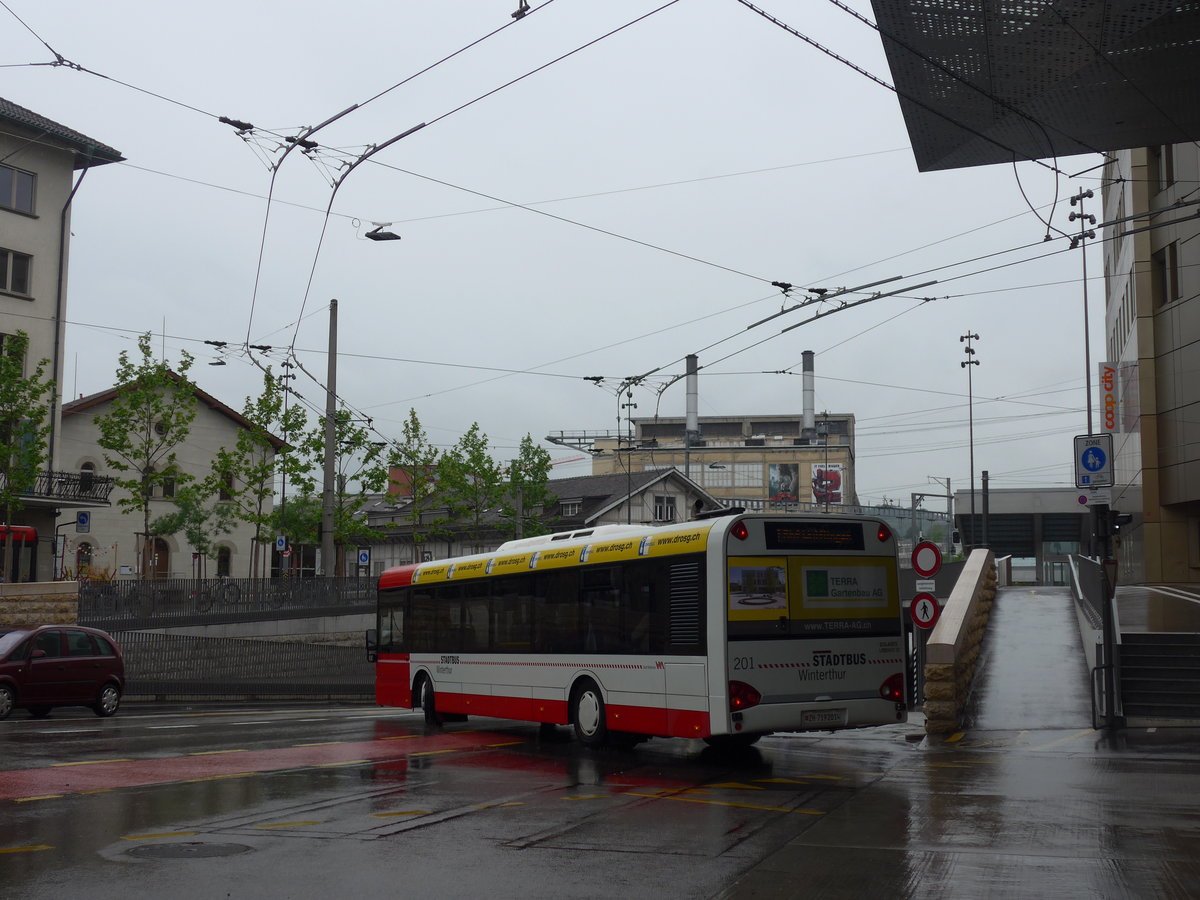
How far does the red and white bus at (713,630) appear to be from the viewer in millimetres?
13531

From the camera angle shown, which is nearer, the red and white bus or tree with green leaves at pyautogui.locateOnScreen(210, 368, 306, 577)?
the red and white bus

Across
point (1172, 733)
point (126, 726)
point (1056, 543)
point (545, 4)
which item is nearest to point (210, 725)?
point (126, 726)

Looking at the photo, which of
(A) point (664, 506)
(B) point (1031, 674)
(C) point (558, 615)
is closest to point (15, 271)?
(C) point (558, 615)

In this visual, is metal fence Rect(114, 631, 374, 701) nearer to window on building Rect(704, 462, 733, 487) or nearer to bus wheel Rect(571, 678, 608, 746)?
bus wheel Rect(571, 678, 608, 746)

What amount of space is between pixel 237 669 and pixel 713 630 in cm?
2463

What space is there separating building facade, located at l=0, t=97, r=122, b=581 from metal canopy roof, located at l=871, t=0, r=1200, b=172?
3490cm

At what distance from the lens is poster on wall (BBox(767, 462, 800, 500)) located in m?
128

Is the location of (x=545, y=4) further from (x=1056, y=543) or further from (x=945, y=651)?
(x=1056, y=543)

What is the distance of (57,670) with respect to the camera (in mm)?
22406

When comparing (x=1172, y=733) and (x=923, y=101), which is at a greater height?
(x=923, y=101)

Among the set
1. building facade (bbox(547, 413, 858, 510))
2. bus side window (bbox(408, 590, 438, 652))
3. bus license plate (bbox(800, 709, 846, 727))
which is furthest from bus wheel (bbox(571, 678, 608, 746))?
building facade (bbox(547, 413, 858, 510))

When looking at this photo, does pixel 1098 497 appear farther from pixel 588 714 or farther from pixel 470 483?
pixel 470 483

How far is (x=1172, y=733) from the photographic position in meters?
17.4

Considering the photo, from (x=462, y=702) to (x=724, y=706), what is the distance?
267 inches
